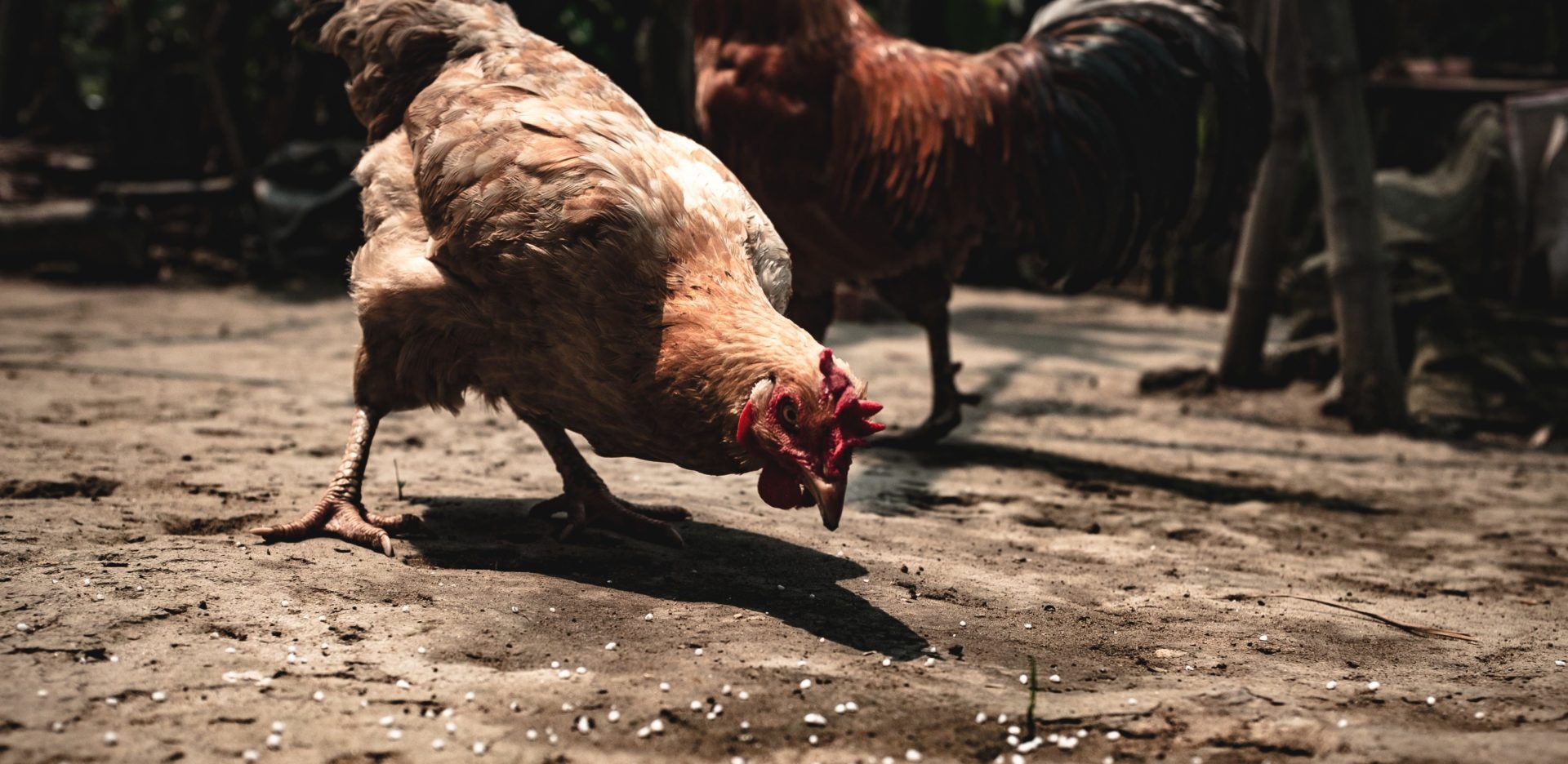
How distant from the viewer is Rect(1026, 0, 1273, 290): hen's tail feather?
5.54m

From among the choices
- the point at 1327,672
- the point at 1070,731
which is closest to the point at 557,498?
the point at 1070,731

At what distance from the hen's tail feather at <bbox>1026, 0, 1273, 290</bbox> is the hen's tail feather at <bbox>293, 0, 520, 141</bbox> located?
2.69 m

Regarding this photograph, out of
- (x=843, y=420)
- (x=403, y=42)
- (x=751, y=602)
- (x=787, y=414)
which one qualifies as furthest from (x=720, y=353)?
(x=403, y=42)

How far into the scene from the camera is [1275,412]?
292 inches

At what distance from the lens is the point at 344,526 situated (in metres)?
3.60

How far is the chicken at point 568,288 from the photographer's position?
288 centimetres

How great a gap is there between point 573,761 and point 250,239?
34.5ft

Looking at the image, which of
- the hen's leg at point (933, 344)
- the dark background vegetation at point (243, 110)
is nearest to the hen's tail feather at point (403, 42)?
the hen's leg at point (933, 344)

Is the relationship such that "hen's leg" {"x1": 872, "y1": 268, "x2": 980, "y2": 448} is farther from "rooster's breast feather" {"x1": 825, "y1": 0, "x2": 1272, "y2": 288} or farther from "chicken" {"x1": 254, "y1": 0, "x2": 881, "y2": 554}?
"chicken" {"x1": 254, "y1": 0, "x2": 881, "y2": 554}

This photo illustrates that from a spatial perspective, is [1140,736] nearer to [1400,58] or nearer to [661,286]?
[661,286]

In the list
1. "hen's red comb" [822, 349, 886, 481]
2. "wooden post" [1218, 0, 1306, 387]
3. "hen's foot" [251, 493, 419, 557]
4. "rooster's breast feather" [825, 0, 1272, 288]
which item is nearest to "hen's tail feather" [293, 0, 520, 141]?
"hen's foot" [251, 493, 419, 557]

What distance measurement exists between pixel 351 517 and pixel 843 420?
1726 millimetres

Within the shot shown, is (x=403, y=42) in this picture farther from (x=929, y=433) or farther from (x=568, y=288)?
(x=929, y=433)

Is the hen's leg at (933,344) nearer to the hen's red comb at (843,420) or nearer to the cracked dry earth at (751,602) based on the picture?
the cracked dry earth at (751,602)
